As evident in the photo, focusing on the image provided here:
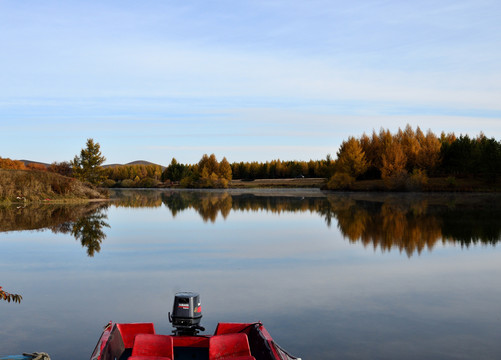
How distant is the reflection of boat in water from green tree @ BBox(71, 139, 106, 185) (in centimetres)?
5295

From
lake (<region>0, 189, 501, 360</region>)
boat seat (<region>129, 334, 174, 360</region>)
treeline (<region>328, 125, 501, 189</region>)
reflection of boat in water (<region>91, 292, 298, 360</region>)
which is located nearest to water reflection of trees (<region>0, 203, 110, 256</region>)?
lake (<region>0, 189, 501, 360</region>)

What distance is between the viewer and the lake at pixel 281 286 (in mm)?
7797

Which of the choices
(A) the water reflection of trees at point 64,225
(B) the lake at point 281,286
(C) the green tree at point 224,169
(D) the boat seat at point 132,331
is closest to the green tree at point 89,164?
(A) the water reflection of trees at point 64,225

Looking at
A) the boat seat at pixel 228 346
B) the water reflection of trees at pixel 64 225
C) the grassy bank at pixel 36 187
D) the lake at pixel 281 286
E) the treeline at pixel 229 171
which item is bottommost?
the lake at pixel 281 286

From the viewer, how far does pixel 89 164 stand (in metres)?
57.8

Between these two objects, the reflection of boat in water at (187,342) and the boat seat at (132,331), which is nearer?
the reflection of boat in water at (187,342)

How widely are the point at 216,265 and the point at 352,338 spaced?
7.35 metres

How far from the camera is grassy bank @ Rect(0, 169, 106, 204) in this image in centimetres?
4175

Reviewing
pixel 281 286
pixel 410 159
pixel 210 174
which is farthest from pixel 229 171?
pixel 281 286

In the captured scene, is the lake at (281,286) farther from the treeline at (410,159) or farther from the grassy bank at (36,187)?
the treeline at (410,159)

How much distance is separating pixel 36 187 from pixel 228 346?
136ft

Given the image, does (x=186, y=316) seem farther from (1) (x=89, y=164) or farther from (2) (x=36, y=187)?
(1) (x=89, y=164)

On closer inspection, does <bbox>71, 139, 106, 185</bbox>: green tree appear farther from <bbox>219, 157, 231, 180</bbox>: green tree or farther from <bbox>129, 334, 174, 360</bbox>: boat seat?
<bbox>219, 157, 231, 180</bbox>: green tree

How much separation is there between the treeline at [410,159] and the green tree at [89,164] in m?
43.1
